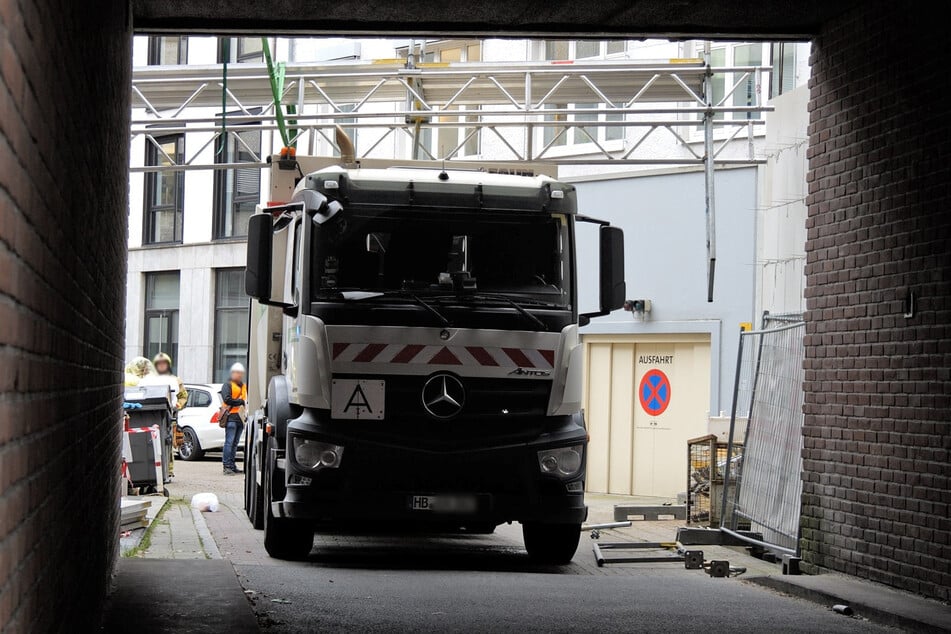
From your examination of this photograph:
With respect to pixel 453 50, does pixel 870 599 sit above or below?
below

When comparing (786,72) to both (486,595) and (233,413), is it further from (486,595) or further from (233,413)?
(486,595)

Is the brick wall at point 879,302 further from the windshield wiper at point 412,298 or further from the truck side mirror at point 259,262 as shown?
the truck side mirror at point 259,262

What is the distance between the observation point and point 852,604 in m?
9.23

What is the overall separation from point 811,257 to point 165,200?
2965cm

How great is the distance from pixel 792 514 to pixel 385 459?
359 centimetres

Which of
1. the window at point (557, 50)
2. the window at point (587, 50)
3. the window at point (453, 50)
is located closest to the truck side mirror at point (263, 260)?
the window at point (587, 50)

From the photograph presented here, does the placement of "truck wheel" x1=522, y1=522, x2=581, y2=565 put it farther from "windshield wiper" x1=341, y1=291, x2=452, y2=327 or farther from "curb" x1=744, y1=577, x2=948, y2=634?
"windshield wiper" x1=341, y1=291, x2=452, y2=327

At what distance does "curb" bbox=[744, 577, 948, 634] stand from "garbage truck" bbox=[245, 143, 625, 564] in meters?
1.57

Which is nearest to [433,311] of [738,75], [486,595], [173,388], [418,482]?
[418,482]

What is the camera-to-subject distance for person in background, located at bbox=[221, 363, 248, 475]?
23.7m

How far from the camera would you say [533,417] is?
434 inches

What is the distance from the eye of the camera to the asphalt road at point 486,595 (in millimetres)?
8562

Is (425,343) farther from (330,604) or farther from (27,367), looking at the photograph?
(27,367)

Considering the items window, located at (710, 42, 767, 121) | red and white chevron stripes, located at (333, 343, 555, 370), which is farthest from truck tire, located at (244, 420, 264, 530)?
window, located at (710, 42, 767, 121)
